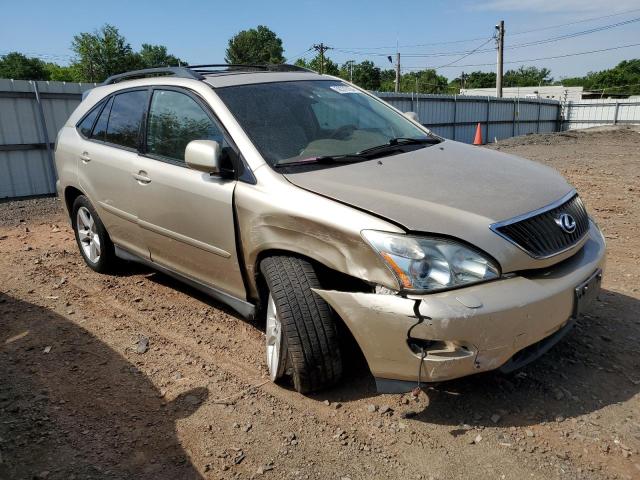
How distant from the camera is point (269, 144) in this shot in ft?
10.4

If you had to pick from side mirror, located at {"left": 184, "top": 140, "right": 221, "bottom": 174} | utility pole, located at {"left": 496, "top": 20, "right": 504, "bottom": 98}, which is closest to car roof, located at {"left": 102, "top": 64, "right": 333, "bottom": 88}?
side mirror, located at {"left": 184, "top": 140, "right": 221, "bottom": 174}

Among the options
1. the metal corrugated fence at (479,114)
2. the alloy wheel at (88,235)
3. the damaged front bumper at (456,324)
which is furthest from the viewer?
the metal corrugated fence at (479,114)

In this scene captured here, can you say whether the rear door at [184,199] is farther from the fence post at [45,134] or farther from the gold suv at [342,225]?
the fence post at [45,134]

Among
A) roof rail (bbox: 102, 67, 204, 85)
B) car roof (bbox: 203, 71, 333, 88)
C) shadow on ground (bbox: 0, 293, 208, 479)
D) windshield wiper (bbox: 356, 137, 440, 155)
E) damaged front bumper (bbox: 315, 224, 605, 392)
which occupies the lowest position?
shadow on ground (bbox: 0, 293, 208, 479)

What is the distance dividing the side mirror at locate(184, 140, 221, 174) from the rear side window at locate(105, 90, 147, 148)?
1177 millimetres

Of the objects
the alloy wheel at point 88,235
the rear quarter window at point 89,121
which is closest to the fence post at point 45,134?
the alloy wheel at point 88,235

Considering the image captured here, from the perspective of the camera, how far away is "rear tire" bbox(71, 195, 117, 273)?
4.80m

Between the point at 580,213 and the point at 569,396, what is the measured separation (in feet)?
3.44

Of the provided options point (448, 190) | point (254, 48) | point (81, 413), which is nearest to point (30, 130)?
point (81, 413)

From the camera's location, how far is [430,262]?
94.2 inches

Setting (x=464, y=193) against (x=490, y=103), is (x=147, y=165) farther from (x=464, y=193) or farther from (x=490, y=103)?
(x=490, y=103)

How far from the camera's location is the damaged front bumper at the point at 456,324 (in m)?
2.31

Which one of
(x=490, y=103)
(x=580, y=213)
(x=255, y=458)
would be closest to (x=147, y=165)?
(x=255, y=458)

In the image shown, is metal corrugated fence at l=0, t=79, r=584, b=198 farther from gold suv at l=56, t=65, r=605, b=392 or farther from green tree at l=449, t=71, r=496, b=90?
green tree at l=449, t=71, r=496, b=90
